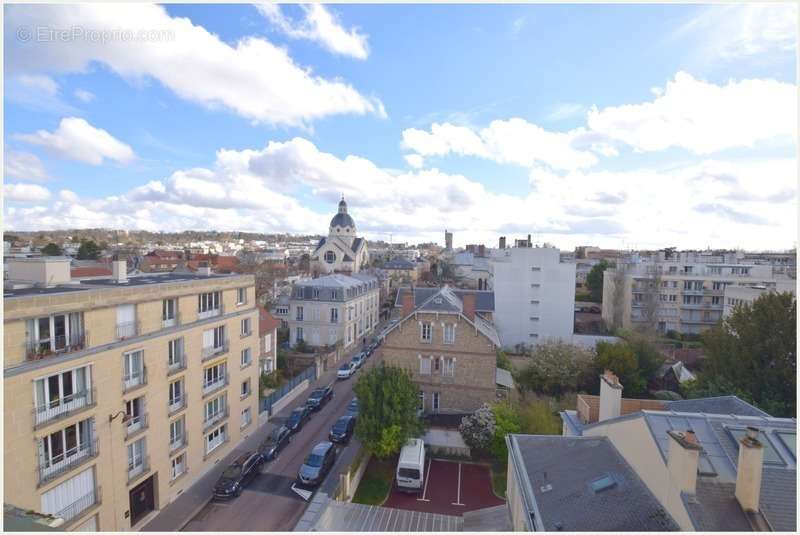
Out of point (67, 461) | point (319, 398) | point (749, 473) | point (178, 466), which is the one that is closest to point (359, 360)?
point (319, 398)

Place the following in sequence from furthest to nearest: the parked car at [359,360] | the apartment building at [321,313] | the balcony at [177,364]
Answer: the apartment building at [321,313] < the parked car at [359,360] < the balcony at [177,364]

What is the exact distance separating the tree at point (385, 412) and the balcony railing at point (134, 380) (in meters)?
8.22

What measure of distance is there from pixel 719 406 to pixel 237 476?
17391 millimetres

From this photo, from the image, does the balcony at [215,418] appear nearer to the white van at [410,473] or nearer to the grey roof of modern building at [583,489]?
the white van at [410,473]

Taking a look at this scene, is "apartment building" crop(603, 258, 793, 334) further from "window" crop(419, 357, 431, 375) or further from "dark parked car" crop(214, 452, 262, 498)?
"dark parked car" crop(214, 452, 262, 498)

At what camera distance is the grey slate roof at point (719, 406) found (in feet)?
36.3

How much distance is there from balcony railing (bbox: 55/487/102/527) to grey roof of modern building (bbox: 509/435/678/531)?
13120 millimetres

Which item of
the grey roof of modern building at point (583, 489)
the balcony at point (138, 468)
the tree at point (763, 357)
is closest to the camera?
the grey roof of modern building at point (583, 489)

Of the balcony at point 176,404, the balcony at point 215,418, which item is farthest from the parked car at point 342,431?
the balcony at point 176,404

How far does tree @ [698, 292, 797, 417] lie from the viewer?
20031 millimetres

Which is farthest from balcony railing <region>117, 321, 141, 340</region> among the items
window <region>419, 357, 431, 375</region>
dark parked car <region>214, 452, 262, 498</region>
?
window <region>419, 357, 431, 375</region>

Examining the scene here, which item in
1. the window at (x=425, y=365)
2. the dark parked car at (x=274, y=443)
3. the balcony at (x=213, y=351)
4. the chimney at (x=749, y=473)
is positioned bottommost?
the dark parked car at (x=274, y=443)

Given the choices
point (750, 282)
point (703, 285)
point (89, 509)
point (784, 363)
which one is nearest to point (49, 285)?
point (89, 509)

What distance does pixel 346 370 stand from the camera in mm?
31047
